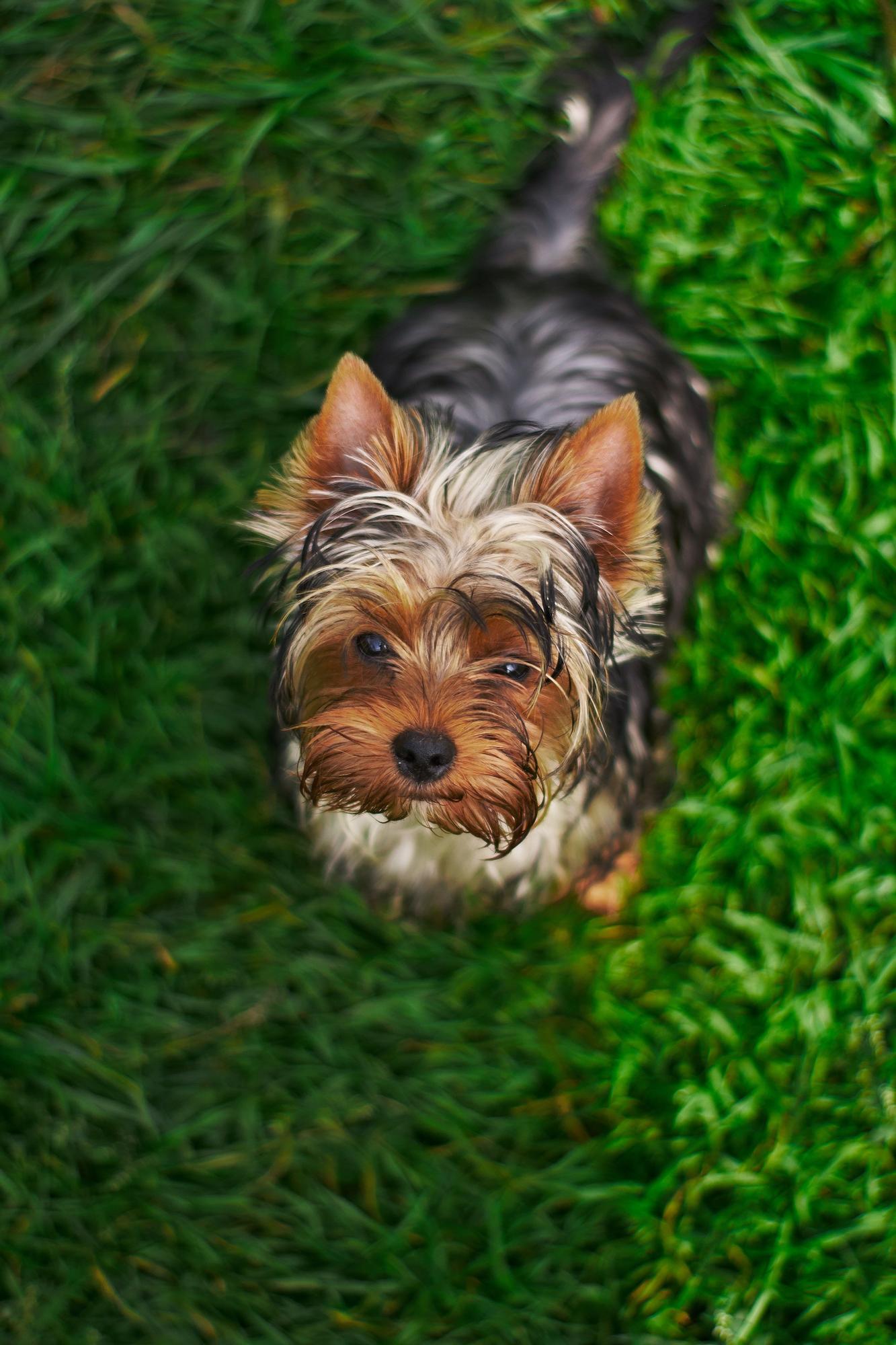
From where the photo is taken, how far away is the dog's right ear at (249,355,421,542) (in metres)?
2.09

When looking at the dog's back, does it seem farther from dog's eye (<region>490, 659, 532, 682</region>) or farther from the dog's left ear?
dog's eye (<region>490, 659, 532, 682</region>)

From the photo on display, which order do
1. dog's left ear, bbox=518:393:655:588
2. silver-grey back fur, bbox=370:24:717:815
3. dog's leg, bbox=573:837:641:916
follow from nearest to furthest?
1. dog's left ear, bbox=518:393:655:588
2. silver-grey back fur, bbox=370:24:717:815
3. dog's leg, bbox=573:837:641:916

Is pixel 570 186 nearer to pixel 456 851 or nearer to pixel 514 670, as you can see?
pixel 514 670

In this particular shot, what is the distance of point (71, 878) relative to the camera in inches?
135

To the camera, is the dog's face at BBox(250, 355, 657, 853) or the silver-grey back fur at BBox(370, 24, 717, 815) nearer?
the dog's face at BBox(250, 355, 657, 853)

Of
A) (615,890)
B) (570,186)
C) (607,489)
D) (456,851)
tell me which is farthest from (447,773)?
(570,186)

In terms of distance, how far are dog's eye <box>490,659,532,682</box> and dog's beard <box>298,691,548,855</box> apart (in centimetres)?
8

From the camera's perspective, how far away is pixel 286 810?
3.36 m

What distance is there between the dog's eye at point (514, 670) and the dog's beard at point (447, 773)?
84 millimetres

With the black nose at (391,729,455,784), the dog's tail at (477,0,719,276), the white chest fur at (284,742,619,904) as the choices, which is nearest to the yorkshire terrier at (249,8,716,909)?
the black nose at (391,729,455,784)

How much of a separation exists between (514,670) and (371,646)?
0.29 meters

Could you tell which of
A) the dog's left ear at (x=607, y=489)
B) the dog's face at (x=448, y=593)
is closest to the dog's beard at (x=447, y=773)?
the dog's face at (x=448, y=593)

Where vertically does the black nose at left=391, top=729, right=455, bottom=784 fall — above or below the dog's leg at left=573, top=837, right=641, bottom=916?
above

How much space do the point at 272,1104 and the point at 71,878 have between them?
905 mm
